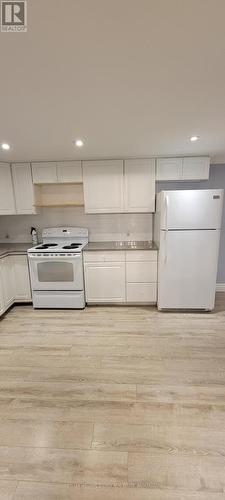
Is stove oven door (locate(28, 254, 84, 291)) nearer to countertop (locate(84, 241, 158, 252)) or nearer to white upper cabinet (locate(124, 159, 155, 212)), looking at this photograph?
countertop (locate(84, 241, 158, 252))

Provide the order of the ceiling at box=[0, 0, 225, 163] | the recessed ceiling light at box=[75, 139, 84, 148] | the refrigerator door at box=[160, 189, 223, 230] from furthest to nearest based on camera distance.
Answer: the refrigerator door at box=[160, 189, 223, 230], the recessed ceiling light at box=[75, 139, 84, 148], the ceiling at box=[0, 0, 225, 163]

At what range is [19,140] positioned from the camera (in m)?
2.43

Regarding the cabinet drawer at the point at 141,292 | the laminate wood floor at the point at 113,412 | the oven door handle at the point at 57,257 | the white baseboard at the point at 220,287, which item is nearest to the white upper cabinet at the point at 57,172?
the oven door handle at the point at 57,257

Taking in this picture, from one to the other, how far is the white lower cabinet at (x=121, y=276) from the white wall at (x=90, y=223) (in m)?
0.58

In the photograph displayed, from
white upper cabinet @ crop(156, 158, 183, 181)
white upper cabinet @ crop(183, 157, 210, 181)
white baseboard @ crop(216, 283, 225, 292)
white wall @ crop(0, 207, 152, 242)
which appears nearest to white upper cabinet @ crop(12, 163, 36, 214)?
white wall @ crop(0, 207, 152, 242)

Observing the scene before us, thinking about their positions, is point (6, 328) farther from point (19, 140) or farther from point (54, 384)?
point (19, 140)

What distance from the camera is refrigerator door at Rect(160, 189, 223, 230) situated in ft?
9.30

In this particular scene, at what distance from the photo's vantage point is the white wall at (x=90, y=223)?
3748 mm

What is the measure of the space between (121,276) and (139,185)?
1.37 metres

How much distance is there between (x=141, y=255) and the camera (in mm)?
3279

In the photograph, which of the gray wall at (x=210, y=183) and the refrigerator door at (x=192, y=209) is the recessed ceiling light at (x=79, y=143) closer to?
the refrigerator door at (x=192, y=209)

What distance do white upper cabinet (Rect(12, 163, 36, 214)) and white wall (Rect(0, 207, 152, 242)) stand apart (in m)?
0.33

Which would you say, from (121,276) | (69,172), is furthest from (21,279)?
(69,172)

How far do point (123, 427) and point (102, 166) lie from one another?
3.01m
